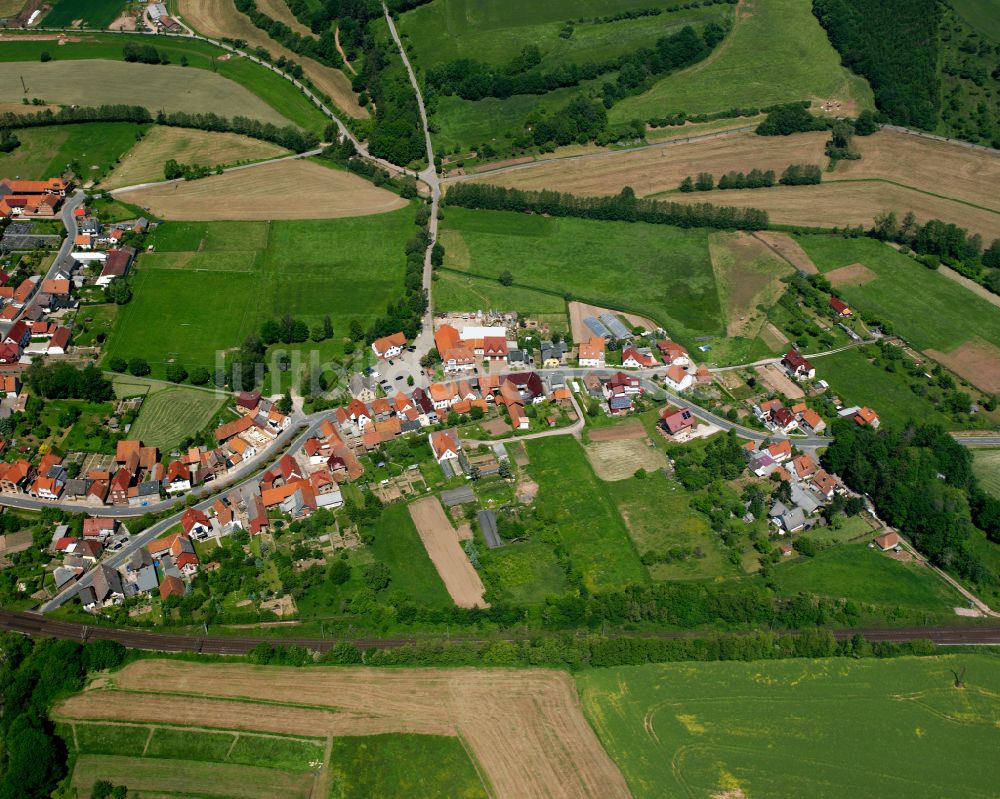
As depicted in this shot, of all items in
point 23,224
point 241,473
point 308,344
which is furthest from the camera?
point 23,224

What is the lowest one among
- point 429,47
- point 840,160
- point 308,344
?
point 308,344

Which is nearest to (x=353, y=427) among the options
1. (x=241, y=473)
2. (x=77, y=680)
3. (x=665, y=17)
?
(x=241, y=473)

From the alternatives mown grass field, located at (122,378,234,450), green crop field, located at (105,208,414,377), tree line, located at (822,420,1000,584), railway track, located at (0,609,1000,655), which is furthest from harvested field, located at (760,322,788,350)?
mown grass field, located at (122,378,234,450)

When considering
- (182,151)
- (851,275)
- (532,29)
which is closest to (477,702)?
(851,275)

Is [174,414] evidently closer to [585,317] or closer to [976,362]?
[585,317]

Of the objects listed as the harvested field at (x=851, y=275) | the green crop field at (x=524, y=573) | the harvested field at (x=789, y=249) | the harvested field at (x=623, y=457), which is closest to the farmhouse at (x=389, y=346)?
the harvested field at (x=623, y=457)

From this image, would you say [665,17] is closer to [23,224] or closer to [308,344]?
[308,344]

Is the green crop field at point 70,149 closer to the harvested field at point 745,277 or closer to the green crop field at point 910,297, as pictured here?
the harvested field at point 745,277
